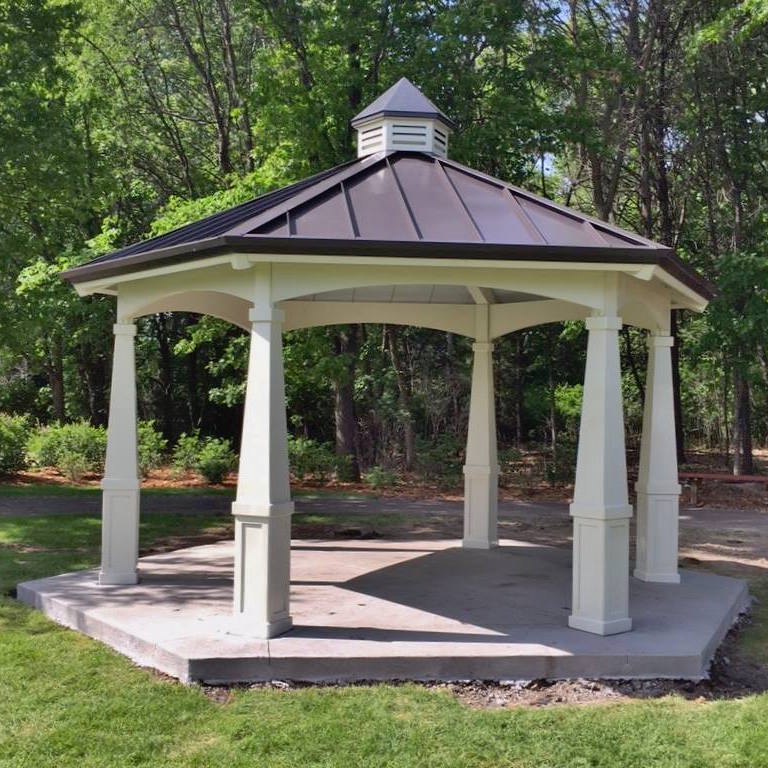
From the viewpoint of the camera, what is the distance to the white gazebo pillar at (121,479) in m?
8.22

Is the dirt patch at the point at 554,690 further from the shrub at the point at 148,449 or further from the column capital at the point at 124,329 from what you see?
the shrub at the point at 148,449

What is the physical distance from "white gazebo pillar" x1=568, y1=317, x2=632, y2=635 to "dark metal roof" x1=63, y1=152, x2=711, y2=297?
0.75m

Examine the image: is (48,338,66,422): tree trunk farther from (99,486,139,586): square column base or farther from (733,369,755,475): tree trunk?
(733,369,755,475): tree trunk

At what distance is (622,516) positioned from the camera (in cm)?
675


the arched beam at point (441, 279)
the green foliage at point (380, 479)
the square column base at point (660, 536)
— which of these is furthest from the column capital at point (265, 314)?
the green foliage at point (380, 479)

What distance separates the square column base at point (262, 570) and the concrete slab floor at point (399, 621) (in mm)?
123

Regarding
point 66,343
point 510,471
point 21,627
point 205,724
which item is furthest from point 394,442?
point 205,724

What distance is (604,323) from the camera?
22.1ft

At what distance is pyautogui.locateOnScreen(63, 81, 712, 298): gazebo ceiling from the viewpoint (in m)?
6.33

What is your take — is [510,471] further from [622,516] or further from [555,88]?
[622,516]

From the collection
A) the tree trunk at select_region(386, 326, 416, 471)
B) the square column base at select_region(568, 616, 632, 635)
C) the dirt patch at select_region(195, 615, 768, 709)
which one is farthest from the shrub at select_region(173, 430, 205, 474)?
the dirt patch at select_region(195, 615, 768, 709)

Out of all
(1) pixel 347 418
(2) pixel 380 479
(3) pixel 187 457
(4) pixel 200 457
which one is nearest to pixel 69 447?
(3) pixel 187 457

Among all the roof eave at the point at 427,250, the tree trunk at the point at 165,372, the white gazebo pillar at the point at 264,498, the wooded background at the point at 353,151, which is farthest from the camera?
the tree trunk at the point at 165,372

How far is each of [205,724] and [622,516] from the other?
3.50 metres
